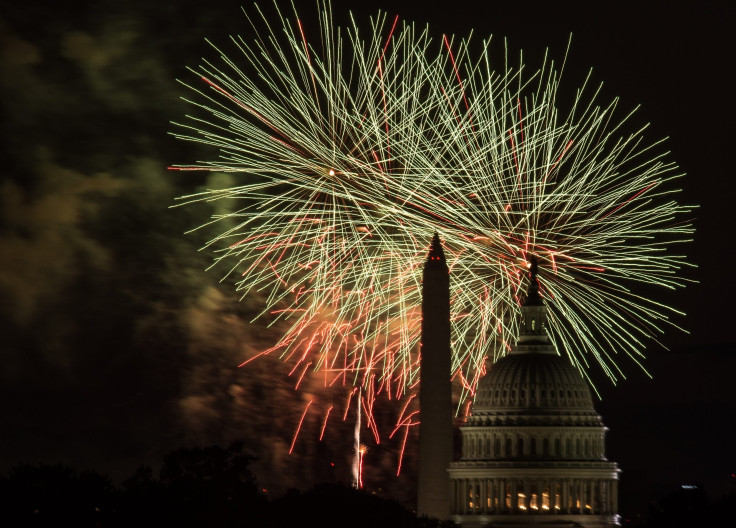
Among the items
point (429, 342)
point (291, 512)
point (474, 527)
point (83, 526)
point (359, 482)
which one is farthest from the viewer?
point (474, 527)

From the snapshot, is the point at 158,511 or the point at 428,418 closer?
the point at 158,511

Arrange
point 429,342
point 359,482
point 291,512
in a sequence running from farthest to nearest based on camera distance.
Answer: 1. point 359,482
2. point 291,512
3. point 429,342

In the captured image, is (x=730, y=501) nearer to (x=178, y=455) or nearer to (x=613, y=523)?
(x=178, y=455)

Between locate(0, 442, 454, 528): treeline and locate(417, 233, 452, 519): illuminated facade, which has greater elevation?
locate(417, 233, 452, 519): illuminated facade

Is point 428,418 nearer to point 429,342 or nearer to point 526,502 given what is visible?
point 429,342

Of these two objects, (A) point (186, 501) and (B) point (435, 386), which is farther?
(B) point (435, 386)

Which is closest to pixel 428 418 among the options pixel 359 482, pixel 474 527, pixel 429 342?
pixel 429 342

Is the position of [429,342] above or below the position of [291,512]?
above

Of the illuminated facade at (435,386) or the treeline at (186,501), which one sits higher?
the illuminated facade at (435,386)
